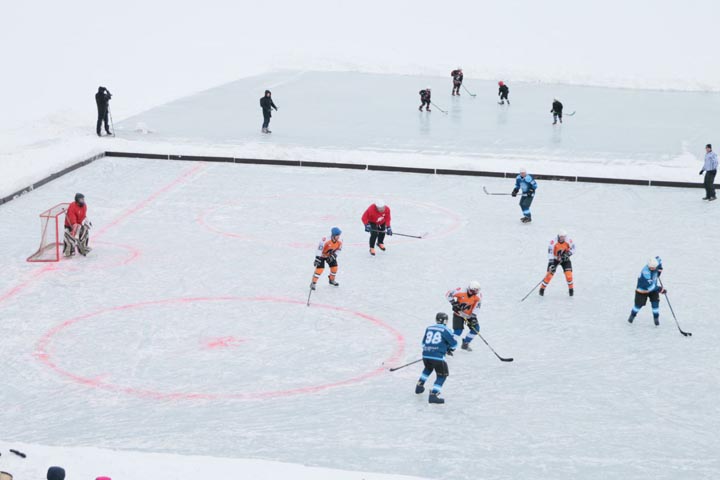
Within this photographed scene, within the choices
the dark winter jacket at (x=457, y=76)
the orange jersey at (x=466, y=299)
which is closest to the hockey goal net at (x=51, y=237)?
the orange jersey at (x=466, y=299)

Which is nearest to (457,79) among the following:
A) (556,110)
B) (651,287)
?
(556,110)

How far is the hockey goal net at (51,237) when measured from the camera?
66.2ft

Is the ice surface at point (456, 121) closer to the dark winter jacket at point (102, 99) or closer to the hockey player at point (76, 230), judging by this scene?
the dark winter jacket at point (102, 99)

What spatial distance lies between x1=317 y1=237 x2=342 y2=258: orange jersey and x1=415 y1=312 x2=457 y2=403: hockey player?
15.9ft

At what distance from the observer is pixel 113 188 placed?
2653cm

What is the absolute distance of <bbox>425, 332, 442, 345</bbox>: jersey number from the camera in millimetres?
13453

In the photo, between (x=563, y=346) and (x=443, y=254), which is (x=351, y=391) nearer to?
(x=563, y=346)

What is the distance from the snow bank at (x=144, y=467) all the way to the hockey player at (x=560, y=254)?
7.87 metres

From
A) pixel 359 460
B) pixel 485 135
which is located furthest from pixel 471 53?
pixel 359 460

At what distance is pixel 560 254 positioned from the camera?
1808cm

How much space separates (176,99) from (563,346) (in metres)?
29.3

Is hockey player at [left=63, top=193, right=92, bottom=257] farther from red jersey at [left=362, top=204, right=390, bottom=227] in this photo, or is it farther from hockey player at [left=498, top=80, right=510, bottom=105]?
hockey player at [left=498, top=80, right=510, bottom=105]

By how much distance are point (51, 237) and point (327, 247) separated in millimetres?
6671

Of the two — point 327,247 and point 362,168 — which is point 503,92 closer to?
point 362,168
